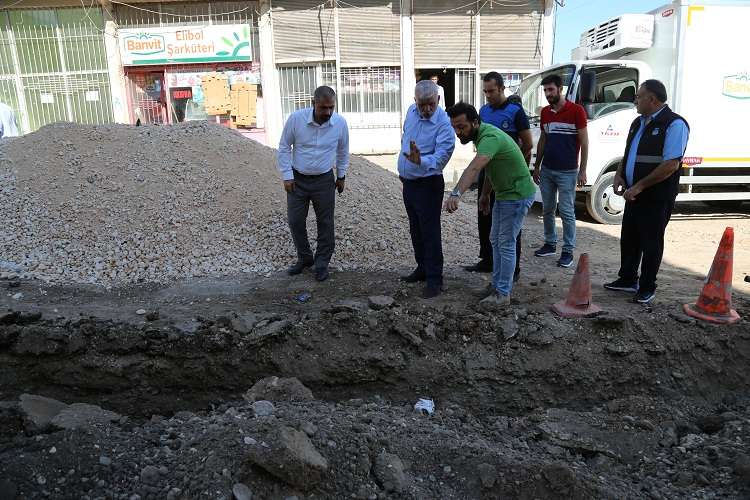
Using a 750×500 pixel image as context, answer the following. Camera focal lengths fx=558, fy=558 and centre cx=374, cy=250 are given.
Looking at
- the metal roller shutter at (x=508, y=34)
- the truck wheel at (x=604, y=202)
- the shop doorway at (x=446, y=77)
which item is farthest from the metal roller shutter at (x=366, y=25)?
the truck wheel at (x=604, y=202)

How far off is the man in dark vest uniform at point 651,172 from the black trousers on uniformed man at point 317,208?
8.36 feet

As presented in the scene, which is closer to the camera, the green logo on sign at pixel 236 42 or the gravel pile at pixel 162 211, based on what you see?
the gravel pile at pixel 162 211

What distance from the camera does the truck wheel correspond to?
8.27m

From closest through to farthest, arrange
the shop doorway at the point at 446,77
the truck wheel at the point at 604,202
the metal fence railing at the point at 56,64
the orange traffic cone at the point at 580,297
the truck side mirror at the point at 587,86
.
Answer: the orange traffic cone at the point at 580,297, the truck side mirror at the point at 587,86, the truck wheel at the point at 604,202, the metal fence railing at the point at 56,64, the shop doorway at the point at 446,77

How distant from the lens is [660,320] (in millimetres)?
4121

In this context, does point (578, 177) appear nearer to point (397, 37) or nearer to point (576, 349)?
point (576, 349)

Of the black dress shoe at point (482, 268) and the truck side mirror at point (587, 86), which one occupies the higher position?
the truck side mirror at point (587, 86)

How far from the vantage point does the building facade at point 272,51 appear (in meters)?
15.8

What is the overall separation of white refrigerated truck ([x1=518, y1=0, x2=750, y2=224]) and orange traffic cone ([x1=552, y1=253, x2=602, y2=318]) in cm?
426

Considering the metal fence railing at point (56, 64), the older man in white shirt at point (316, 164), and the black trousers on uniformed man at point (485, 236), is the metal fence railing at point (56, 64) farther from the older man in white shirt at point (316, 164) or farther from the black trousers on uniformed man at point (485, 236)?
the black trousers on uniformed man at point (485, 236)

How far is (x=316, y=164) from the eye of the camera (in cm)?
505

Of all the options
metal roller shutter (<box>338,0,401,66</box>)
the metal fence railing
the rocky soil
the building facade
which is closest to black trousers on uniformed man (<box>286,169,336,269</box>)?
the rocky soil

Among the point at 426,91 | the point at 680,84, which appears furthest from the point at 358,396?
the point at 680,84

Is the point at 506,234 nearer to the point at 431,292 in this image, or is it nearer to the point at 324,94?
the point at 431,292
